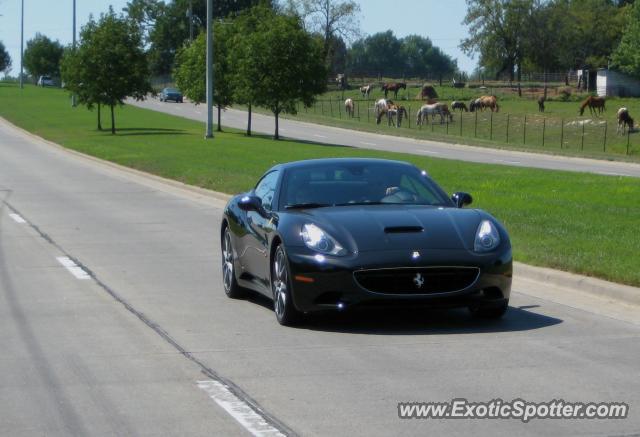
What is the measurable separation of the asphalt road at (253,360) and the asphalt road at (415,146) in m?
24.9

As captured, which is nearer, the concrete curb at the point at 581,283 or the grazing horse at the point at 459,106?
the concrete curb at the point at 581,283

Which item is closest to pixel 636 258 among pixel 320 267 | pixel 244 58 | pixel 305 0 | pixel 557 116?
pixel 320 267

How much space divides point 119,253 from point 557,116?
6282cm

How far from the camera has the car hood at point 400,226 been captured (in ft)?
31.3

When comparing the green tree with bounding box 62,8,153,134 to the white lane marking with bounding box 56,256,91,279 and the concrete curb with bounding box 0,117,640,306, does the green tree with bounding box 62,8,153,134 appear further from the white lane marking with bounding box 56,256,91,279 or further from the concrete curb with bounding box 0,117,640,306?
the concrete curb with bounding box 0,117,640,306

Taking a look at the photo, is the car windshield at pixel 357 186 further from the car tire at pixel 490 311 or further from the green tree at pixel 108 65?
the green tree at pixel 108 65

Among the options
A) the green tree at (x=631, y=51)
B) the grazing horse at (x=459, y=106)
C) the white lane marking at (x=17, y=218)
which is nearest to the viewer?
the white lane marking at (x=17, y=218)

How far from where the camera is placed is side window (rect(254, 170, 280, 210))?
11015 mm

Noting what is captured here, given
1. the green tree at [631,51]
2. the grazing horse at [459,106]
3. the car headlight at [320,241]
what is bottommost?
the grazing horse at [459,106]

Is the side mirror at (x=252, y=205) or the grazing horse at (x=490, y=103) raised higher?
the side mirror at (x=252, y=205)

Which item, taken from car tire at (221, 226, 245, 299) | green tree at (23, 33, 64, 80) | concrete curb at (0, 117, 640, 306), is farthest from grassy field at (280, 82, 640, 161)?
green tree at (23, 33, 64, 80)

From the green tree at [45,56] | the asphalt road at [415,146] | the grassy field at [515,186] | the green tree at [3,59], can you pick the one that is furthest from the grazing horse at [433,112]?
the green tree at [3,59]

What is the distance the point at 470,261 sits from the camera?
9.52 metres

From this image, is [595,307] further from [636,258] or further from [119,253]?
[119,253]
